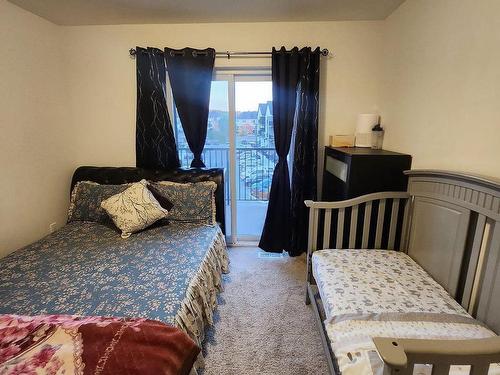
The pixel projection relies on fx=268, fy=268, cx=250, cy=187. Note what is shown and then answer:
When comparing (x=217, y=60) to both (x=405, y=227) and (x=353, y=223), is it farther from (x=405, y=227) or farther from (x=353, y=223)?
(x=405, y=227)

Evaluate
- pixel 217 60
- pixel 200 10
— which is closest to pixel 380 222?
pixel 217 60

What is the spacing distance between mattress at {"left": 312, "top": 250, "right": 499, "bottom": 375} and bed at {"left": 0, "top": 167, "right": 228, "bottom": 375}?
774mm

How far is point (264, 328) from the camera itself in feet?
6.30

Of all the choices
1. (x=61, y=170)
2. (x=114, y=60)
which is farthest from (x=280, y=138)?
(x=61, y=170)

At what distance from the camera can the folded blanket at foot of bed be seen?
996 millimetres

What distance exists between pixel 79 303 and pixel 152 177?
1.54 metres

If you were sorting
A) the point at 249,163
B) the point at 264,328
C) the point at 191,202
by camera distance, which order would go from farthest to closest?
the point at 249,163, the point at 191,202, the point at 264,328

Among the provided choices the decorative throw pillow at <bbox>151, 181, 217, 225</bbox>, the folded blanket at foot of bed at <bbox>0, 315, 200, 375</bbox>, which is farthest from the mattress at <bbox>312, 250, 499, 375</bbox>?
the decorative throw pillow at <bbox>151, 181, 217, 225</bbox>

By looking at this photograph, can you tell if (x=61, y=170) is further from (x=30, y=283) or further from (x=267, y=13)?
(x=267, y=13)

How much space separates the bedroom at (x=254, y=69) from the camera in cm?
160

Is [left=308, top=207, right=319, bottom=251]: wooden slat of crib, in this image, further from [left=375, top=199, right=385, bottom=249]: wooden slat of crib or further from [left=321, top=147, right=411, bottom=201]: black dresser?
[left=375, top=199, right=385, bottom=249]: wooden slat of crib

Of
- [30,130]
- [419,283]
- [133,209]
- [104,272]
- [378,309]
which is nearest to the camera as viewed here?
[378,309]

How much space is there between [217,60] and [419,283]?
8.44 feet

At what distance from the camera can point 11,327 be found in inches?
45.0
